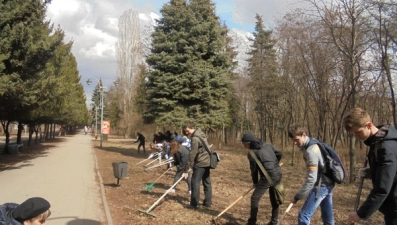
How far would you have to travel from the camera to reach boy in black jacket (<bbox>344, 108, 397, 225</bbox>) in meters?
3.32

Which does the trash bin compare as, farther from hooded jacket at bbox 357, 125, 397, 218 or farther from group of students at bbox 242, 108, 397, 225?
hooded jacket at bbox 357, 125, 397, 218

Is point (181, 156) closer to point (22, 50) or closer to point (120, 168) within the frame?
point (120, 168)

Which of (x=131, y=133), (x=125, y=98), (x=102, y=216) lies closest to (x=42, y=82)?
(x=102, y=216)

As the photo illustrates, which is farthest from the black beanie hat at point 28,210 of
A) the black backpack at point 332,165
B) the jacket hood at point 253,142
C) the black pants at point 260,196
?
the black pants at point 260,196

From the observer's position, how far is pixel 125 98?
2111 inches

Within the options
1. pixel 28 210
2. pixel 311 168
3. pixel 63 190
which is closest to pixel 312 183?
pixel 311 168

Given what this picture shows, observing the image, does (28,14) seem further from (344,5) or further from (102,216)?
(344,5)

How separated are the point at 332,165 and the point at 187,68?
62.6 feet

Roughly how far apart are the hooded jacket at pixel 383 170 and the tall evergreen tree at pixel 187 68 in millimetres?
19756

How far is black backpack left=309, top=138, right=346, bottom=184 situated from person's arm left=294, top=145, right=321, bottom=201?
0.39ft

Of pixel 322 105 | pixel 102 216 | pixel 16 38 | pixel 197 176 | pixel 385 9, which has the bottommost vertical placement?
pixel 102 216

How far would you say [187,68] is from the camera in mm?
23828

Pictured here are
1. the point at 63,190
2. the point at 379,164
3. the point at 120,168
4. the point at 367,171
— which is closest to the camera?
the point at 379,164

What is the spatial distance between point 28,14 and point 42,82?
8.81ft
